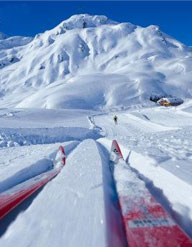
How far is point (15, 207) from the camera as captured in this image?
3.65 meters

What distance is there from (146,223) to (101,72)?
144 metres

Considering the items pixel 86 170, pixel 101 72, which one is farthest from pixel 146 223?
pixel 101 72

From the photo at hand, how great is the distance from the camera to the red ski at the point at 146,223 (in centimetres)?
229

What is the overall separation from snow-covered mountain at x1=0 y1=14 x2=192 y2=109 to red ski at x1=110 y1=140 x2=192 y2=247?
236 ft

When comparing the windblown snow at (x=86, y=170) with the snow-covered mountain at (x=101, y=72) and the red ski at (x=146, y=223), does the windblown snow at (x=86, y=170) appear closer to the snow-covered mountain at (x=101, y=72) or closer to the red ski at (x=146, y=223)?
the red ski at (x=146, y=223)

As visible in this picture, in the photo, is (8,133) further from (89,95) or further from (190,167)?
(89,95)

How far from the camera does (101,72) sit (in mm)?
143125

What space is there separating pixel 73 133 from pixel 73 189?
20.7m

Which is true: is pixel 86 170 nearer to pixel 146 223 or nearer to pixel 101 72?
pixel 146 223

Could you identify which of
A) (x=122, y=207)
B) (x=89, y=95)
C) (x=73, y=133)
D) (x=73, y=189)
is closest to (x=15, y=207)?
(x=73, y=189)

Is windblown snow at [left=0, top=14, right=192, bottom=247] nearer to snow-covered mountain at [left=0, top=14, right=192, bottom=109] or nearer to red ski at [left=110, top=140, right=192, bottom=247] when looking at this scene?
red ski at [left=110, top=140, right=192, bottom=247]

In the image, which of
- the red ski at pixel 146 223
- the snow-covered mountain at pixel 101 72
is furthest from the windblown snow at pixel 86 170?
the snow-covered mountain at pixel 101 72

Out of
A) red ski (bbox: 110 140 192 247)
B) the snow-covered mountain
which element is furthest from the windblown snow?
the snow-covered mountain

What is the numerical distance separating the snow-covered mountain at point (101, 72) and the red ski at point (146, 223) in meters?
72.1
